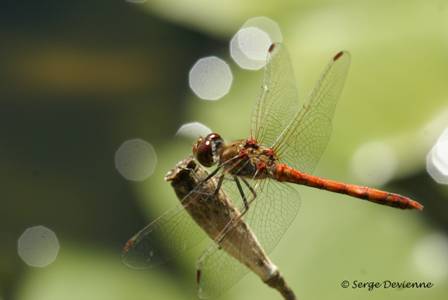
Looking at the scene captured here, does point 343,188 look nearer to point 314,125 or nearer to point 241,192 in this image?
point 314,125

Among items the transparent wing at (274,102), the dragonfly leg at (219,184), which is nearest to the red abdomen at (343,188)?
the transparent wing at (274,102)

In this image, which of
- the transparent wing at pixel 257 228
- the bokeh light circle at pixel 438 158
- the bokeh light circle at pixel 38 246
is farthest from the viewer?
the bokeh light circle at pixel 38 246

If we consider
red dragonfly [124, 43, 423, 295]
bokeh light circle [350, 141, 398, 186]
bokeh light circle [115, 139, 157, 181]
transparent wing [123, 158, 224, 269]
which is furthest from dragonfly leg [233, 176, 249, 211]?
bokeh light circle [115, 139, 157, 181]

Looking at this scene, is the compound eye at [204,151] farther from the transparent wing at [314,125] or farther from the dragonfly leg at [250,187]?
the transparent wing at [314,125]

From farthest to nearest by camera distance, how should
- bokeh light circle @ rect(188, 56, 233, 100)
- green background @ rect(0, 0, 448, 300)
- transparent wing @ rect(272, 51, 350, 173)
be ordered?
bokeh light circle @ rect(188, 56, 233, 100), green background @ rect(0, 0, 448, 300), transparent wing @ rect(272, 51, 350, 173)

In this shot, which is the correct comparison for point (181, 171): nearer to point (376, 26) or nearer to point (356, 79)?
point (356, 79)

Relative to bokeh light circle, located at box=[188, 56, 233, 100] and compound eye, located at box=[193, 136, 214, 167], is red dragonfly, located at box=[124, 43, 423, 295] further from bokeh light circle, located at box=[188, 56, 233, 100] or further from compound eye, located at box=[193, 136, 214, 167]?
bokeh light circle, located at box=[188, 56, 233, 100]
